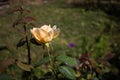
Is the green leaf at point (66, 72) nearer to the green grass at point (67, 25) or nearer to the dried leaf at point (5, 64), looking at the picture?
the dried leaf at point (5, 64)

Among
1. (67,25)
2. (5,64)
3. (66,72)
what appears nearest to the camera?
(5,64)

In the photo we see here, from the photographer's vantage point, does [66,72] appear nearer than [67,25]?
Yes

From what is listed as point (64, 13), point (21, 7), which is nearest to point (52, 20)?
point (64, 13)

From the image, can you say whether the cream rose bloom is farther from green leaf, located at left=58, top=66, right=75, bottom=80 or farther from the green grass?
the green grass

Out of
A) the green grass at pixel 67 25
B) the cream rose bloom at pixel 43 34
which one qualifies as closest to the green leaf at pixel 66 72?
the cream rose bloom at pixel 43 34

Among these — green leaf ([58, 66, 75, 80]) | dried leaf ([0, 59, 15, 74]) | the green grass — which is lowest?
the green grass

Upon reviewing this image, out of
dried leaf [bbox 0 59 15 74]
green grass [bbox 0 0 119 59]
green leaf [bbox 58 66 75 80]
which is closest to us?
dried leaf [bbox 0 59 15 74]

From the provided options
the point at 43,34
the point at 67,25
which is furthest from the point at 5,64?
the point at 67,25

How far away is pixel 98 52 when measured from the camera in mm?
3883

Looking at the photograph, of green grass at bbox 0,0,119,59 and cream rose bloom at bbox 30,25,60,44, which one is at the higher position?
cream rose bloom at bbox 30,25,60,44

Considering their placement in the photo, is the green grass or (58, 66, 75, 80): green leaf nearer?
(58, 66, 75, 80): green leaf

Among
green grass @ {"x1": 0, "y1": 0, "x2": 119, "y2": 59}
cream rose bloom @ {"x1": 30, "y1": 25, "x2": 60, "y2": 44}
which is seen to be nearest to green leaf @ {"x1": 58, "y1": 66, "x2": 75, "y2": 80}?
cream rose bloom @ {"x1": 30, "y1": 25, "x2": 60, "y2": 44}

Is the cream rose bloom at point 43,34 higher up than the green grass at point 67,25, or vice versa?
the cream rose bloom at point 43,34

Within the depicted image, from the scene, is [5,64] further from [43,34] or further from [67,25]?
[67,25]
